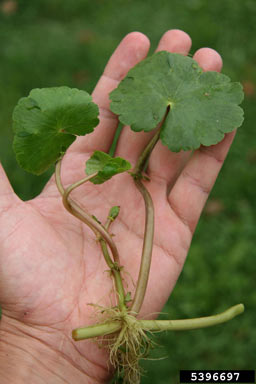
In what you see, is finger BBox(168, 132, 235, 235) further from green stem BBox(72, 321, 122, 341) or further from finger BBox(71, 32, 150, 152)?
green stem BBox(72, 321, 122, 341)

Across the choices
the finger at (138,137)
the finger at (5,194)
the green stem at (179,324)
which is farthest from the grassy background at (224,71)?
the finger at (5,194)

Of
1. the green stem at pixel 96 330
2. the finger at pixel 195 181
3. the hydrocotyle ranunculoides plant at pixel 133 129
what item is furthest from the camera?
the finger at pixel 195 181

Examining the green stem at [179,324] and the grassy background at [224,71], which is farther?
the grassy background at [224,71]

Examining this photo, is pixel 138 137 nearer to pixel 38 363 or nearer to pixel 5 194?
pixel 5 194

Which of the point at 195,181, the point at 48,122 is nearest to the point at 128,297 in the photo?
the point at 195,181

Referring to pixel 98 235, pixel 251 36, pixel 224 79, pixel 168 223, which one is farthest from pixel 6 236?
pixel 251 36

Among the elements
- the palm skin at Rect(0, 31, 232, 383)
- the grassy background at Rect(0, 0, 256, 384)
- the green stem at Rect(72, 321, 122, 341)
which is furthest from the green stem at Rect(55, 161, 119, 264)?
the grassy background at Rect(0, 0, 256, 384)

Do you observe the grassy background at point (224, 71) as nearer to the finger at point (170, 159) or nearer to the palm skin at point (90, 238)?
the palm skin at point (90, 238)
